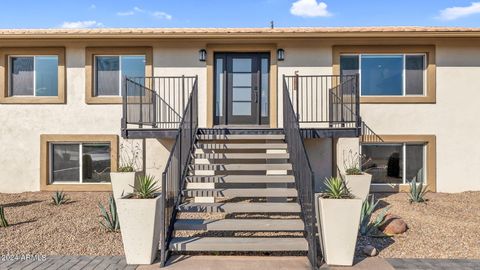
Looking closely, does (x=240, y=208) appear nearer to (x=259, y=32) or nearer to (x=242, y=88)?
(x=242, y=88)

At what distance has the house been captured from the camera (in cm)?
919

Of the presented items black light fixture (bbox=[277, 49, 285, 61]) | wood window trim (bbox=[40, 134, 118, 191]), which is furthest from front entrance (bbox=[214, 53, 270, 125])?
wood window trim (bbox=[40, 134, 118, 191])

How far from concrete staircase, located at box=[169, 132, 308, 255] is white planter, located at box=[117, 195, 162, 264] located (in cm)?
40

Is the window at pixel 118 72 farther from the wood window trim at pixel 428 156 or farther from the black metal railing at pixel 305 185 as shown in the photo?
the wood window trim at pixel 428 156

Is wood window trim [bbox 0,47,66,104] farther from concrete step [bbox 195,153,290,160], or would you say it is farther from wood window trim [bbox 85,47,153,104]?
concrete step [bbox 195,153,290,160]

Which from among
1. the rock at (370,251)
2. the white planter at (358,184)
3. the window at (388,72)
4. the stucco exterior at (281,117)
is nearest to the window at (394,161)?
the stucco exterior at (281,117)

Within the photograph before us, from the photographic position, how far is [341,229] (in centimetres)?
455

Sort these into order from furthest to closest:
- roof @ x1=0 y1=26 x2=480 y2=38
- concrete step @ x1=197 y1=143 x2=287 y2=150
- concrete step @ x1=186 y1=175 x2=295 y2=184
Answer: roof @ x1=0 y1=26 x2=480 y2=38
concrete step @ x1=197 y1=143 x2=287 y2=150
concrete step @ x1=186 y1=175 x2=295 y2=184

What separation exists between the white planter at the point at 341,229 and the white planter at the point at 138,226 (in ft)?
7.78

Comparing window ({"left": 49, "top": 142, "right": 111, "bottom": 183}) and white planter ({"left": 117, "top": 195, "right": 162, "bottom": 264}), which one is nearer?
white planter ({"left": 117, "top": 195, "right": 162, "bottom": 264})

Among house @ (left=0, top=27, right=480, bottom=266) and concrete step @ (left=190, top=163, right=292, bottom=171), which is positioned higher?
house @ (left=0, top=27, right=480, bottom=266)

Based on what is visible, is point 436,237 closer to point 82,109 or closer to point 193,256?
point 193,256

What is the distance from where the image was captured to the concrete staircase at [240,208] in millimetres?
4879

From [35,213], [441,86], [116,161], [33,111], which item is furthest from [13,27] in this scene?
[441,86]
